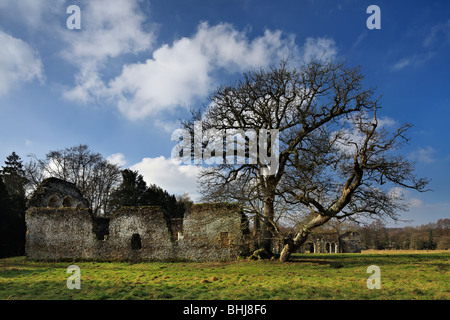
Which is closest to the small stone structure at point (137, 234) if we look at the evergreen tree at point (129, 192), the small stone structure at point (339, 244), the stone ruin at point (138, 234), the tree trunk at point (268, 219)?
the stone ruin at point (138, 234)

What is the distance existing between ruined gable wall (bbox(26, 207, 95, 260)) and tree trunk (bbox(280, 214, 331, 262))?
1179 centimetres

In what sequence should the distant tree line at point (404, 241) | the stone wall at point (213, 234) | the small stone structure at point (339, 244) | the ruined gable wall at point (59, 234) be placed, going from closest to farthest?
1. the stone wall at point (213, 234)
2. the ruined gable wall at point (59, 234)
3. the small stone structure at point (339, 244)
4. the distant tree line at point (404, 241)

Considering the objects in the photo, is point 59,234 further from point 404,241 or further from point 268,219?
point 404,241

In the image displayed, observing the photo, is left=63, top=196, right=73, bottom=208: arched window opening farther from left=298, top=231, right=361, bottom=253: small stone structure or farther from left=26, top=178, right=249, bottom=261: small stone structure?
left=298, top=231, right=361, bottom=253: small stone structure

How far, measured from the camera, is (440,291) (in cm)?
714

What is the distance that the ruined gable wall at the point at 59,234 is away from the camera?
60.0ft

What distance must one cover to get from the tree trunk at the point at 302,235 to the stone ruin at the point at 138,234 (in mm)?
668

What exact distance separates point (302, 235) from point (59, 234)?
1502 centimetres

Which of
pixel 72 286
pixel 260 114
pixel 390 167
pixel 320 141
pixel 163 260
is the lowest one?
pixel 163 260

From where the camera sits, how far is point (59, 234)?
736 inches

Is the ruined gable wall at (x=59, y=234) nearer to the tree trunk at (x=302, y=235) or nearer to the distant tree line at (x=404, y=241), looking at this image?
the tree trunk at (x=302, y=235)
